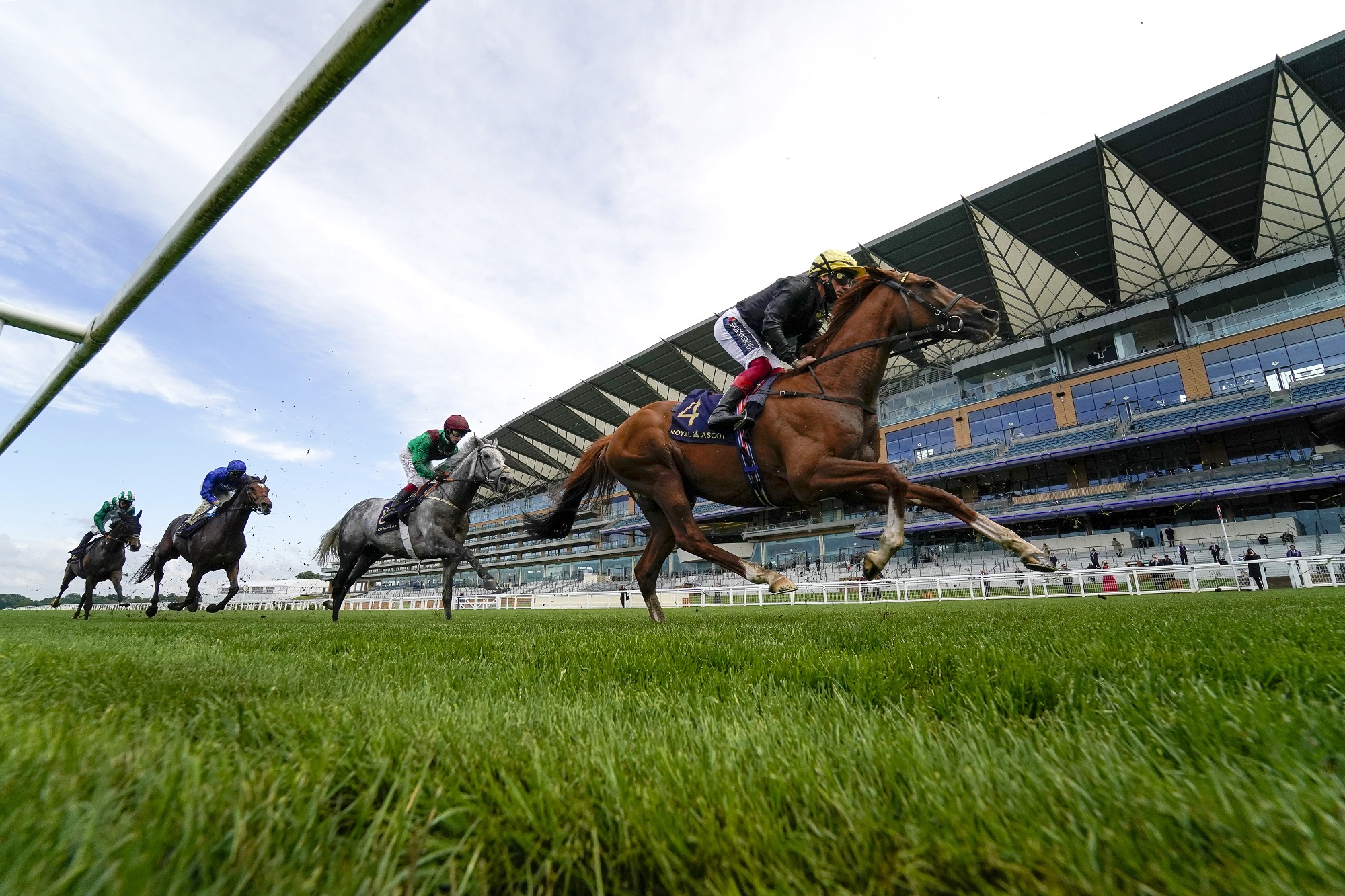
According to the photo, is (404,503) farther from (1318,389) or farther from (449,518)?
(1318,389)

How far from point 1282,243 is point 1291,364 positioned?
26.6 feet

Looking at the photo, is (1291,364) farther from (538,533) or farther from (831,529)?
(538,533)

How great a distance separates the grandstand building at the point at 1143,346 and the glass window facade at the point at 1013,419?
0.42 feet

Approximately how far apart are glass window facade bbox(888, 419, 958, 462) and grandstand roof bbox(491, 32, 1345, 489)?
9.03m

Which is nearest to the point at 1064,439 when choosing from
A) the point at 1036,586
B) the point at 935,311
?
the point at 1036,586

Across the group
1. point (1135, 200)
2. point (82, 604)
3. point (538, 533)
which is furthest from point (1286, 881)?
point (1135, 200)

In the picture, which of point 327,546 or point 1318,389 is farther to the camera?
point 1318,389

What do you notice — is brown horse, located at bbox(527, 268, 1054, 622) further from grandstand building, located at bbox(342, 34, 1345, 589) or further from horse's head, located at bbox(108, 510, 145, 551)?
grandstand building, located at bbox(342, 34, 1345, 589)

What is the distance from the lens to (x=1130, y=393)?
4291 centimetres

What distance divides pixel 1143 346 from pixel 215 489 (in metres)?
54.4

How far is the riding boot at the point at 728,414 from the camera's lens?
21.5 feet

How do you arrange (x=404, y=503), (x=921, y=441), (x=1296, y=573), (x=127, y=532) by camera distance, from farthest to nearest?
(x=921, y=441)
(x=1296, y=573)
(x=127, y=532)
(x=404, y=503)

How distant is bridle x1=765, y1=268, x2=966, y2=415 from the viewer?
6.30 metres

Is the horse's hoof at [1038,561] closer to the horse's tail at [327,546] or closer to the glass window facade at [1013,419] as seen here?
the horse's tail at [327,546]
